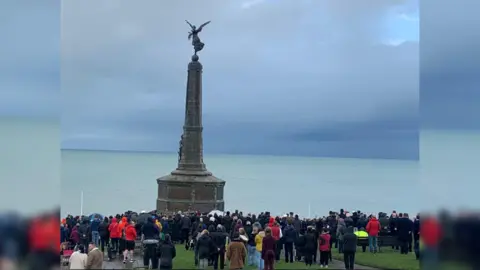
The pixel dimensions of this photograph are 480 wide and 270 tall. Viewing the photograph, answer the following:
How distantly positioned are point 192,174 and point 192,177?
0.23 metres

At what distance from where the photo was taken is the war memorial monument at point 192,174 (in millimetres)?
30453

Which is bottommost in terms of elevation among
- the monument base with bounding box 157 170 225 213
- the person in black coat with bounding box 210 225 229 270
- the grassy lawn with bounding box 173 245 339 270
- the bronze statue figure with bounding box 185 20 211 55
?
the grassy lawn with bounding box 173 245 339 270

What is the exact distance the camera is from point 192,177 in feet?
101

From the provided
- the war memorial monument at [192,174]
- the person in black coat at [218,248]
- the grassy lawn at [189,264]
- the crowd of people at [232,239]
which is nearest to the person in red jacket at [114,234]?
the crowd of people at [232,239]

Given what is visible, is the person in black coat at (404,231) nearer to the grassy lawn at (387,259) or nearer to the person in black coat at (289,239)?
the grassy lawn at (387,259)

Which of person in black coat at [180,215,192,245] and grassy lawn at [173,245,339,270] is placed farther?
person in black coat at [180,215,192,245]

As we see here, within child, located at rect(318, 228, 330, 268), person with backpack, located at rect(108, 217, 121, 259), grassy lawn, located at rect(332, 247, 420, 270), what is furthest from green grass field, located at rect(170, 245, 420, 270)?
person with backpack, located at rect(108, 217, 121, 259)

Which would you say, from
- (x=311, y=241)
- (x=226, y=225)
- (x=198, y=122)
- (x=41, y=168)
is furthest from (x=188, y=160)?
(x=41, y=168)

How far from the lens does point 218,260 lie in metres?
17.4

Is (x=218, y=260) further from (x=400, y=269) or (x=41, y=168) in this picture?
(x=41, y=168)

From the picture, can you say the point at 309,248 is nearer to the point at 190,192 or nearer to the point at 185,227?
the point at 185,227

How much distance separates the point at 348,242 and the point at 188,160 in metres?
16.8

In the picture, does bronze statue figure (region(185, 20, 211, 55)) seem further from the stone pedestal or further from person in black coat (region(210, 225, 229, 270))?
person in black coat (region(210, 225, 229, 270))

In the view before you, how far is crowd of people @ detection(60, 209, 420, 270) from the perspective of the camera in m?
14.9
